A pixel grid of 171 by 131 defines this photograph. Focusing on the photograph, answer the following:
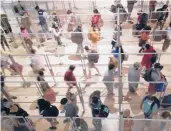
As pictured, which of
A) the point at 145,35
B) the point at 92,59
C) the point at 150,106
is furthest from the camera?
the point at 145,35

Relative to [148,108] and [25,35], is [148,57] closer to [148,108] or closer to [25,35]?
[148,108]

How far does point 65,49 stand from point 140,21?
3.04 m

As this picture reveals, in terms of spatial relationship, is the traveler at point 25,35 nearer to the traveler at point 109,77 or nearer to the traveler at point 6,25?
the traveler at point 6,25

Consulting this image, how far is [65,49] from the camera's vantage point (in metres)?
9.57

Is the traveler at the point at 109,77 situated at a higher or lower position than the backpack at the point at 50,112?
higher

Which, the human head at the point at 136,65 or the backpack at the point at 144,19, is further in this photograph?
the backpack at the point at 144,19

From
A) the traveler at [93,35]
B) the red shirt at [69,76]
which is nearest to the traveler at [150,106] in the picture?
the red shirt at [69,76]

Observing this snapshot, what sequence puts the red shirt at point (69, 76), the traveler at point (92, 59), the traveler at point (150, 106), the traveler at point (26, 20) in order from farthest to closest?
the traveler at point (26, 20) < the traveler at point (92, 59) < the red shirt at point (69, 76) < the traveler at point (150, 106)

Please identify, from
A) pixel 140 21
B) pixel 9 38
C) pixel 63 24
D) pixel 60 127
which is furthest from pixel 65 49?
pixel 60 127

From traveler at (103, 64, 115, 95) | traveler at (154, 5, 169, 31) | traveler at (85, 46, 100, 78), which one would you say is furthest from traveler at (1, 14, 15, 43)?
traveler at (154, 5, 169, 31)

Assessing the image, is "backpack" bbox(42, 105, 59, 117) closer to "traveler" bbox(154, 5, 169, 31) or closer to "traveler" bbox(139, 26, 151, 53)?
"traveler" bbox(139, 26, 151, 53)

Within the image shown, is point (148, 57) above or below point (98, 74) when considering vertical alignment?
above

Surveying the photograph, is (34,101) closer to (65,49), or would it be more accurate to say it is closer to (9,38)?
(65,49)

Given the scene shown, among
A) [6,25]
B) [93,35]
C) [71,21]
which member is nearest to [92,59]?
[93,35]
